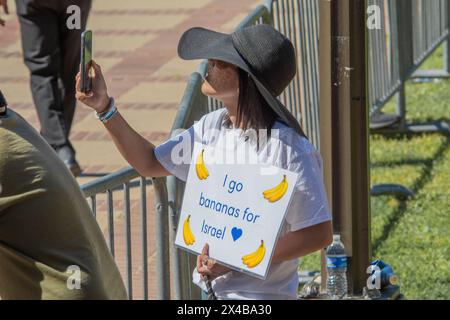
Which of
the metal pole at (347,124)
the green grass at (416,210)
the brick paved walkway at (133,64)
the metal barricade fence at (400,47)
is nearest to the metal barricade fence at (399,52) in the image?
the metal barricade fence at (400,47)

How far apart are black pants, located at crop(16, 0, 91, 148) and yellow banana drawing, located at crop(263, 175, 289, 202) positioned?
15.7ft

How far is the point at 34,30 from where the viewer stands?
881cm

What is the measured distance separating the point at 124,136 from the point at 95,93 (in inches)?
9.3

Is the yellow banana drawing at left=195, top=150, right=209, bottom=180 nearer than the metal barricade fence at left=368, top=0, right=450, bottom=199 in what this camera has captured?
Yes

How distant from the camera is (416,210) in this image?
27.3ft

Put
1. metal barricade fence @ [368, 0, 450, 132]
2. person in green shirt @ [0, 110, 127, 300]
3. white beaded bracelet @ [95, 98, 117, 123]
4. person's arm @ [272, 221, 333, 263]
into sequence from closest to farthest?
person in green shirt @ [0, 110, 127, 300] < person's arm @ [272, 221, 333, 263] < white beaded bracelet @ [95, 98, 117, 123] < metal barricade fence @ [368, 0, 450, 132]

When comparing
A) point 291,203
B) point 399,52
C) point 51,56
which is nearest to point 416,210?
point 399,52

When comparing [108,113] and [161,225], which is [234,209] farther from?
[161,225]

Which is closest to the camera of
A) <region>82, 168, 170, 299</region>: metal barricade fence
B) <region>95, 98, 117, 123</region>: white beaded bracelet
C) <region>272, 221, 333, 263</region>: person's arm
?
<region>272, 221, 333, 263</region>: person's arm

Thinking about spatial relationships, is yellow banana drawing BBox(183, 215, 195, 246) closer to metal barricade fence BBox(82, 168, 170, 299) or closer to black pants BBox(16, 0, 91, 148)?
metal barricade fence BBox(82, 168, 170, 299)

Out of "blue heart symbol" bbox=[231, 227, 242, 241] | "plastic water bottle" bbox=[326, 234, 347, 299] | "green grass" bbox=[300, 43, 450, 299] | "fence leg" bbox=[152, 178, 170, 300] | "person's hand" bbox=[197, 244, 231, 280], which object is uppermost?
"blue heart symbol" bbox=[231, 227, 242, 241]

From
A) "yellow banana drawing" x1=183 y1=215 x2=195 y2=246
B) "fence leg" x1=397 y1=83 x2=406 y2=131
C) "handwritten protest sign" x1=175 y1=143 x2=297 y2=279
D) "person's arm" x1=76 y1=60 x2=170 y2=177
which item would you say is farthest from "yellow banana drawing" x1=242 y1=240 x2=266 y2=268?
"fence leg" x1=397 y1=83 x2=406 y2=131

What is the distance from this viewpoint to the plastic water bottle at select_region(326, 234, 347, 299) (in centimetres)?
509

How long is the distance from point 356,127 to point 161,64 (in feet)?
22.8
